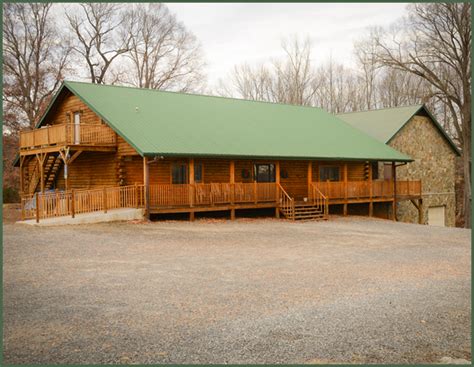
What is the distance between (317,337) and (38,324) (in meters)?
4.00

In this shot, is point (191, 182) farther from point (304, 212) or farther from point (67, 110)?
point (67, 110)

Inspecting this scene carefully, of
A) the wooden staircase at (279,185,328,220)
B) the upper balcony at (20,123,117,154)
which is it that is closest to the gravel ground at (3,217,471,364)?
the upper balcony at (20,123,117,154)

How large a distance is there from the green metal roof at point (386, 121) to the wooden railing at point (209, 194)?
1259 cm

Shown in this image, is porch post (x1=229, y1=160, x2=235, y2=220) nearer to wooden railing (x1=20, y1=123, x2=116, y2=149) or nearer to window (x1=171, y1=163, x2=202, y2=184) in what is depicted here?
window (x1=171, y1=163, x2=202, y2=184)

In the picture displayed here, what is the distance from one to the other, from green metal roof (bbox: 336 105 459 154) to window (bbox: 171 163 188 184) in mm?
14999

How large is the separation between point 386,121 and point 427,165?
4.38m

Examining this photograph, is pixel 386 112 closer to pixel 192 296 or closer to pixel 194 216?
pixel 194 216

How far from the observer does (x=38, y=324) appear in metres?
8.00

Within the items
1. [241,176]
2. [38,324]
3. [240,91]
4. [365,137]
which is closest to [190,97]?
[241,176]

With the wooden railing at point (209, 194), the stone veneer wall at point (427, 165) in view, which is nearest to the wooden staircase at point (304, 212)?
the wooden railing at point (209, 194)

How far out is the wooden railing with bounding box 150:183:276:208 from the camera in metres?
22.8

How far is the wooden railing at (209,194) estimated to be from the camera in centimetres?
2278

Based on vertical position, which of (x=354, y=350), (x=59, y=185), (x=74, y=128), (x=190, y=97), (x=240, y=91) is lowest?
(x=354, y=350)

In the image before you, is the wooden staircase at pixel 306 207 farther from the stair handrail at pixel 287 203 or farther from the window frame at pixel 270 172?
the window frame at pixel 270 172
